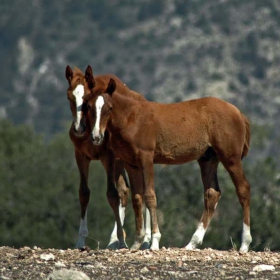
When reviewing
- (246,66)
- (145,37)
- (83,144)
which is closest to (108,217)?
(83,144)

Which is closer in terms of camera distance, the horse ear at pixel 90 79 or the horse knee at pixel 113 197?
the horse ear at pixel 90 79

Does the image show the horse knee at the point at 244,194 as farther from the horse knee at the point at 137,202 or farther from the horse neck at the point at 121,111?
the horse neck at the point at 121,111

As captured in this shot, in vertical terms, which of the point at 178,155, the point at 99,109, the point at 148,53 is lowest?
the point at 178,155

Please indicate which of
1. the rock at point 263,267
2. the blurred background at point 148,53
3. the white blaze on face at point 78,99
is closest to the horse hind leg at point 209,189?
the white blaze on face at point 78,99

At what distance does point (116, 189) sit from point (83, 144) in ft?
2.71

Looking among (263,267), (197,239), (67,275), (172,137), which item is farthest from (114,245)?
(67,275)

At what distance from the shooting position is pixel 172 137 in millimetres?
14172

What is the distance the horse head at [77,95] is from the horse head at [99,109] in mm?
263

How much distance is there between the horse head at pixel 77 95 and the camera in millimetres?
13711

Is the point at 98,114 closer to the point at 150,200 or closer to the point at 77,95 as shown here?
the point at 77,95

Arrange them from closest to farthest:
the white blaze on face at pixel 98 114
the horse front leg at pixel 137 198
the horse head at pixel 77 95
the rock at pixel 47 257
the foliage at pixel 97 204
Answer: the rock at pixel 47 257 < the white blaze on face at pixel 98 114 < the horse head at pixel 77 95 < the horse front leg at pixel 137 198 < the foliage at pixel 97 204

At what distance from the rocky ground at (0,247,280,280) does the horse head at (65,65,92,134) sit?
1800 millimetres

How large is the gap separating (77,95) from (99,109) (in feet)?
3.12

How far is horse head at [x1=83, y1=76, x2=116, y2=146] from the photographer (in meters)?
12.9
